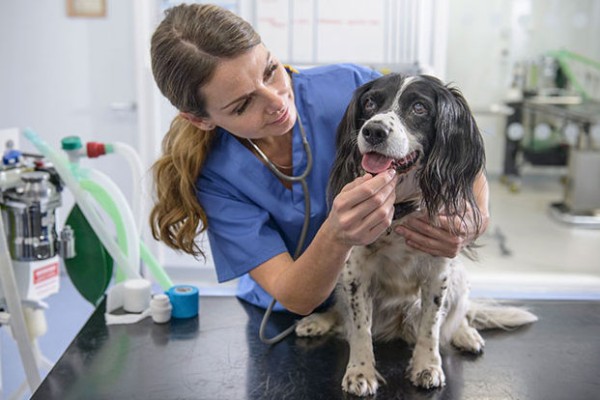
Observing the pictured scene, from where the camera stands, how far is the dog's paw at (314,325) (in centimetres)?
152

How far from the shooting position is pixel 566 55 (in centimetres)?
540

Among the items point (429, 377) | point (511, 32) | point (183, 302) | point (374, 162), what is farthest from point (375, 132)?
point (511, 32)

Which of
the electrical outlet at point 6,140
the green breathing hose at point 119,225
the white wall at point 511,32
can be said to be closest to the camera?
the green breathing hose at point 119,225

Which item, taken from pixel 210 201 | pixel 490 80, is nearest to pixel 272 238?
pixel 210 201

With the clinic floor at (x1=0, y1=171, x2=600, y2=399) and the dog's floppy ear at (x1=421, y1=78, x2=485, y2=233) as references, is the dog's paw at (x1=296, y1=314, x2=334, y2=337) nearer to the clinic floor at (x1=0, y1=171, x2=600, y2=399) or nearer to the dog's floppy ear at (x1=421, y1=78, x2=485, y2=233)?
the dog's floppy ear at (x1=421, y1=78, x2=485, y2=233)

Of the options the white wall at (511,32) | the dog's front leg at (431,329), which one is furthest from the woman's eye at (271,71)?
the white wall at (511,32)

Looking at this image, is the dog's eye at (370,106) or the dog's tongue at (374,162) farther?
the dog's eye at (370,106)

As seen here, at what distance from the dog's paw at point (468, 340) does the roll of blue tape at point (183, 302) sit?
25.0 inches

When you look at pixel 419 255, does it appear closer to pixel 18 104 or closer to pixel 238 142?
pixel 238 142

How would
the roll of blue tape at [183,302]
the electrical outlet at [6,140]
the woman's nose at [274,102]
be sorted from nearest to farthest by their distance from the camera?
the woman's nose at [274,102], the roll of blue tape at [183,302], the electrical outlet at [6,140]

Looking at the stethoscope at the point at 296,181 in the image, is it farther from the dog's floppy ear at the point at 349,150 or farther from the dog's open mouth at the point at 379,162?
the dog's open mouth at the point at 379,162

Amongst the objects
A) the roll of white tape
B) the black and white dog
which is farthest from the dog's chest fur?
the roll of white tape

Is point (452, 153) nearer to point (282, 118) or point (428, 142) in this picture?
point (428, 142)

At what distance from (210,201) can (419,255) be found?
502 millimetres
